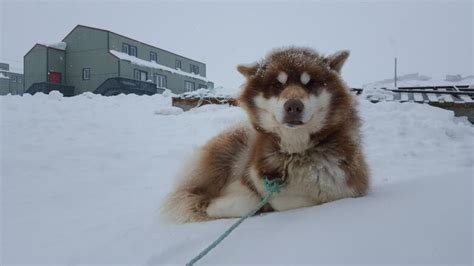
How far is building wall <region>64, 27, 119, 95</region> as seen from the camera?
21.5 m

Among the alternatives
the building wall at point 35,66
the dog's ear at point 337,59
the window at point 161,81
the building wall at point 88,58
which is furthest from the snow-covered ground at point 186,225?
the window at point 161,81

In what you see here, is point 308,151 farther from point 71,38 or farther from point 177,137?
point 71,38

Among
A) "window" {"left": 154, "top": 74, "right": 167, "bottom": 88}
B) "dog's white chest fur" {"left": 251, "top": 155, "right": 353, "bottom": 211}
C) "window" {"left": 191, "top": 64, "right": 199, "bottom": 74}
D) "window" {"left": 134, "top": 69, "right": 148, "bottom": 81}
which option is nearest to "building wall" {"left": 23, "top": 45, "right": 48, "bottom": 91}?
"window" {"left": 134, "top": 69, "right": 148, "bottom": 81}

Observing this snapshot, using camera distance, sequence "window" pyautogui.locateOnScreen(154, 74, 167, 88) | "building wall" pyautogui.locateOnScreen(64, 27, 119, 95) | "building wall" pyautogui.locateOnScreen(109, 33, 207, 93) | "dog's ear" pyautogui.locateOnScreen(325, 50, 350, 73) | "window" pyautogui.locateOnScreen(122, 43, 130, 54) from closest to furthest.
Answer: "dog's ear" pyautogui.locateOnScreen(325, 50, 350, 73)
"building wall" pyautogui.locateOnScreen(64, 27, 119, 95)
"building wall" pyautogui.locateOnScreen(109, 33, 207, 93)
"window" pyautogui.locateOnScreen(122, 43, 130, 54)
"window" pyautogui.locateOnScreen(154, 74, 167, 88)

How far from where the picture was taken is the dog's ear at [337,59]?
2477 mm

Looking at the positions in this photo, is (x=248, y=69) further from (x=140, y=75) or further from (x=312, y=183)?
(x=140, y=75)

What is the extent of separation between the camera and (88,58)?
868 inches

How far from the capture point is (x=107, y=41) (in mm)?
21438

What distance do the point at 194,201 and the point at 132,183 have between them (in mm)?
1381

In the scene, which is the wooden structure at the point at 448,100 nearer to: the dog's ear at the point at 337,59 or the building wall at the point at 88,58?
the dog's ear at the point at 337,59

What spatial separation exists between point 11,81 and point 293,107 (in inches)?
1031

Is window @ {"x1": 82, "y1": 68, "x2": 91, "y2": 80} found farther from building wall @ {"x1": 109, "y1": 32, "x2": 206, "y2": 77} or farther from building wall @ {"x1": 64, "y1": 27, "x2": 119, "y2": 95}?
building wall @ {"x1": 109, "y1": 32, "x2": 206, "y2": 77}

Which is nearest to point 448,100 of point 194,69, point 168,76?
point 168,76

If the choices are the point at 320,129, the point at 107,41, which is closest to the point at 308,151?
the point at 320,129
